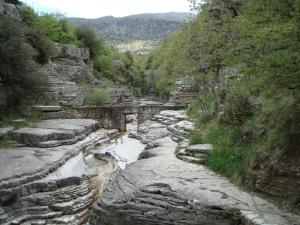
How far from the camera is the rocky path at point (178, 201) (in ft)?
31.2

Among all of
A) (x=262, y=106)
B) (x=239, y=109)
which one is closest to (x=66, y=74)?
(x=239, y=109)

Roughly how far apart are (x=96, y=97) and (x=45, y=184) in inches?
887

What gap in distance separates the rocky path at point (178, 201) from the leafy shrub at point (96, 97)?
21457 mm

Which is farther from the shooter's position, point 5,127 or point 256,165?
point 5,127

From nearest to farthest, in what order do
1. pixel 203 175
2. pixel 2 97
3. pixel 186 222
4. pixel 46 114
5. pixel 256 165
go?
pixel 186 222, pixel 256 165, pixel 203 175, pixel 2 97, pixel 46 114

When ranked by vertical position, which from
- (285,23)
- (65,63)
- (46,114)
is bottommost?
(46,114)

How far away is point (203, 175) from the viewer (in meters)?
12.6

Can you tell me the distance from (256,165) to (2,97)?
1661 centimetres

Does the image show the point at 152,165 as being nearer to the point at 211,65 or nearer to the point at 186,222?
the point at 186,222

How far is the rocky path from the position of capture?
9.50 m

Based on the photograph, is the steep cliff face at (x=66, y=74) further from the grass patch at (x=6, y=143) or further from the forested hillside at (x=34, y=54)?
the grass patch at (x=6, y=143)

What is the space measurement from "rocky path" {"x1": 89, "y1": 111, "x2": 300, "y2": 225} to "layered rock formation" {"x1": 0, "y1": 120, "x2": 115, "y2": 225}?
1.29m

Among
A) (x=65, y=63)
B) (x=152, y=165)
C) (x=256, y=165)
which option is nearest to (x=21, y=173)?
(x=152, y=165)

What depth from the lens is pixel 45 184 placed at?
527 inches
